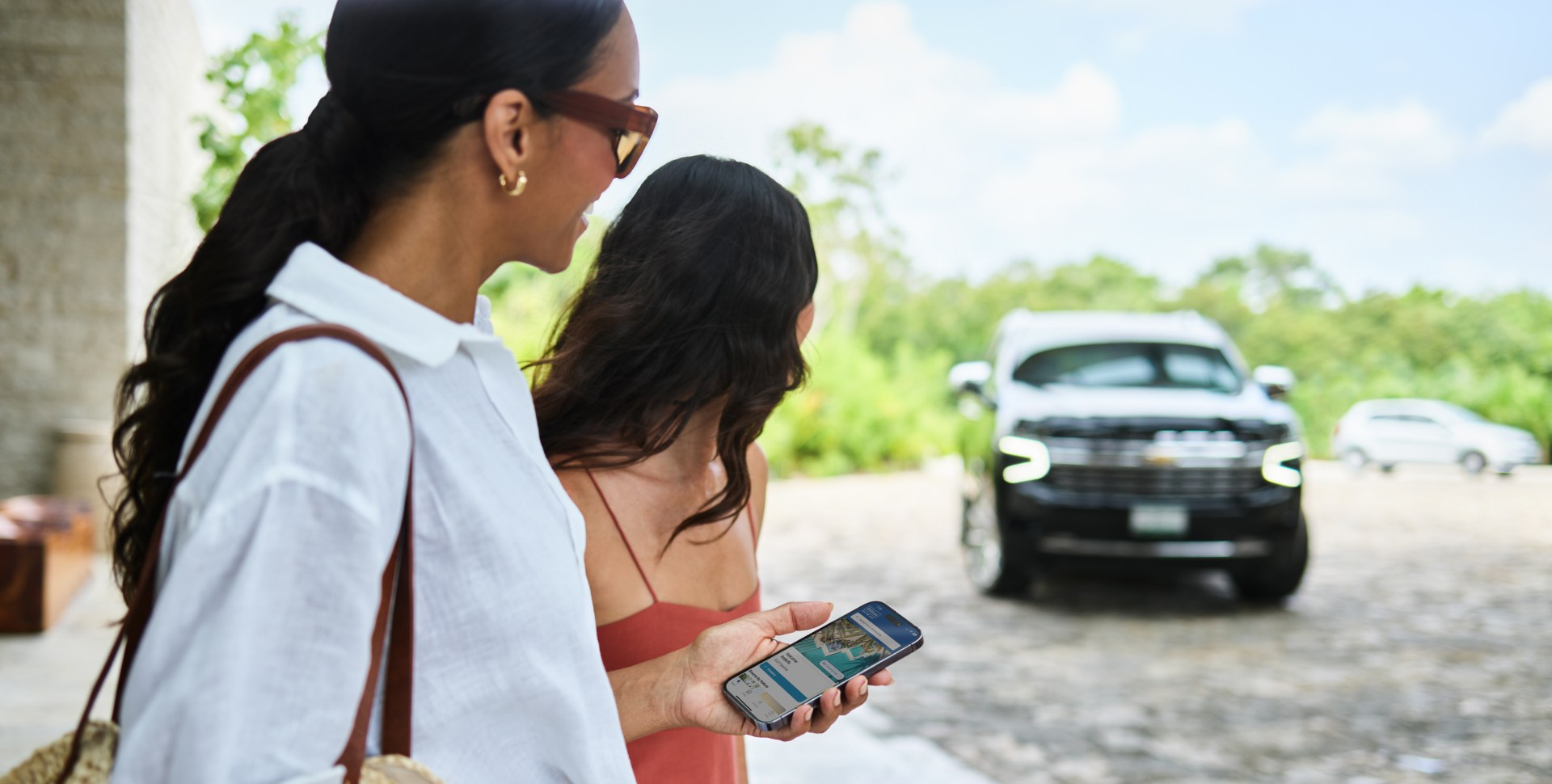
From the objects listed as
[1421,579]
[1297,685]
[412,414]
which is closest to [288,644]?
[412,414]

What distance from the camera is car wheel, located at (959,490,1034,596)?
7.28 meters

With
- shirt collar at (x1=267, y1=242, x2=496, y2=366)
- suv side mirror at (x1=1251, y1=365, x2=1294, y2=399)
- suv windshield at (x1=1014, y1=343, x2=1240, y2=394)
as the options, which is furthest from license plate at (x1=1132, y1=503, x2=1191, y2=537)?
shirt collar at (x1=267, y1=242, x2=496, y2=366)

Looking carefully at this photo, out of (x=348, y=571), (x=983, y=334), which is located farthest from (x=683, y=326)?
(x=983, y=334)

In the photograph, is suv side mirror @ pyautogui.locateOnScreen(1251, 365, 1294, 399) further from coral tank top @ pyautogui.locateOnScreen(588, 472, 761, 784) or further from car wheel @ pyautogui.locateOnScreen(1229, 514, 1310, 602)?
coral tank top @ pyautogui.locateOnScreen(588, 472, 761, 784)

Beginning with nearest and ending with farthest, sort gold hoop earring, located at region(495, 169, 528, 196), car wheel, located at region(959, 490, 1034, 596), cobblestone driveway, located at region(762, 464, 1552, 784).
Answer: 1. gold hoop earring, located at region(495, 169, 528, 196)
2. cobblestone driveway, located at region(762, 464, 1552, 784)
3. car wheel, located at region(959, 490, 1034, 596)

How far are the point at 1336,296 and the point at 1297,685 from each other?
31394 millimetres

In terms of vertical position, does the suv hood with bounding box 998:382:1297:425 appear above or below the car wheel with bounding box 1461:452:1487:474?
above

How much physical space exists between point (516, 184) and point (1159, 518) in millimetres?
6360

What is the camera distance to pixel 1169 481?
6844mm

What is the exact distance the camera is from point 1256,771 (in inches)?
177

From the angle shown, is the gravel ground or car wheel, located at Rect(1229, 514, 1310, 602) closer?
the gravel ground

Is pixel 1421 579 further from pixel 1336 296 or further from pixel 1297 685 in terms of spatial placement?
pixel 1336 296

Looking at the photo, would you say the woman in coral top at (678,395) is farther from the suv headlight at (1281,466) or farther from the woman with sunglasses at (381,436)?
the suv headlight at (1281,466)

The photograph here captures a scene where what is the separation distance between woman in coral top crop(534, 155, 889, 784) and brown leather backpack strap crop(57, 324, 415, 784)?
694 mm
